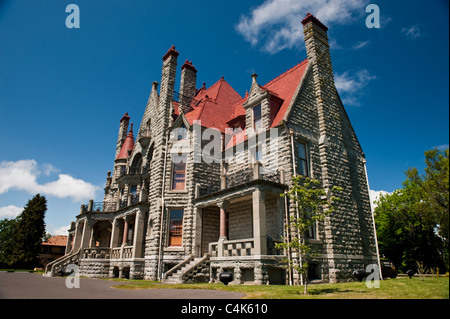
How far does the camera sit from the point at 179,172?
898 inches

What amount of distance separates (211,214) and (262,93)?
931 cm

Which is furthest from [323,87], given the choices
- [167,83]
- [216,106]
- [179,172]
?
[167,83]

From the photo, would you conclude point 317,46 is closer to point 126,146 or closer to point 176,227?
point 176,227

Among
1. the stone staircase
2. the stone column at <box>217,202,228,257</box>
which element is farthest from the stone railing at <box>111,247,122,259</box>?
the stone column at <box>217,202,228,257</box>

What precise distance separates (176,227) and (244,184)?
23.4 ft

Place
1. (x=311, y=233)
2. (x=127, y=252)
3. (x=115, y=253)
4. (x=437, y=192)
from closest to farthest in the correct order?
(x=437, y=192), (x=311, y=233), (x=127, y=252), (x=115, y=253)

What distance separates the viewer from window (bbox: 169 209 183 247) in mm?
21078

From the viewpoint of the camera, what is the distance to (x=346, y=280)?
1742 cm

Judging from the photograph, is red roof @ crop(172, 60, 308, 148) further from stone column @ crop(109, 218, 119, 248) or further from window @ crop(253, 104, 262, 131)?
stone column @ crop(109, 218, 119, 248)

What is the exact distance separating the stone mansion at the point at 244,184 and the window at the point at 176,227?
0.07 metres

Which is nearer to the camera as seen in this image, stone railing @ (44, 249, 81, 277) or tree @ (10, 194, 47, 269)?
stone railing @ (44, 249, 81, 277)

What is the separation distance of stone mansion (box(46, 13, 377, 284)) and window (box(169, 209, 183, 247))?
70 mm

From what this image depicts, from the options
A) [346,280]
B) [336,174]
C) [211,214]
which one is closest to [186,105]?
[211,214]
